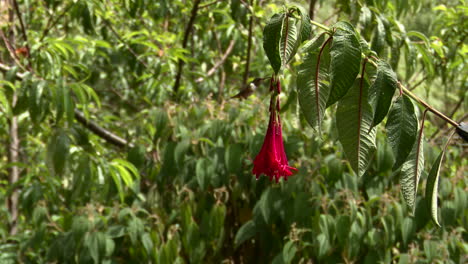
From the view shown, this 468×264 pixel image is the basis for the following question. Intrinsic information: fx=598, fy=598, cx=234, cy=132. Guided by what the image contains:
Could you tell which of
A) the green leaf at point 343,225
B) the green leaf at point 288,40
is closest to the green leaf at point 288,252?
the green leaf at point 343,225

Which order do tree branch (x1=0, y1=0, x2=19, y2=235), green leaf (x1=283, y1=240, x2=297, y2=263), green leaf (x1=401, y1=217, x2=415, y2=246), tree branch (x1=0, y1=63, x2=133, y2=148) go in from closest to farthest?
1. green leaf (x1=283, y1=240, x2=297, y2=263)
2. green leaf (x1=401, y1=217, x2=415, y2=246)
3. tree branch (x1=0, y1=63, x2=133, y2=148)
4. tree branch (x1=0, y1=0, x2=19, y2=235)

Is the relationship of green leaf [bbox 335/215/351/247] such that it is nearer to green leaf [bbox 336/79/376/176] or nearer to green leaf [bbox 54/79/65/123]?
green leaf [bbox 54/79/65/123]

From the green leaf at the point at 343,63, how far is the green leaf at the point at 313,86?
41 mm

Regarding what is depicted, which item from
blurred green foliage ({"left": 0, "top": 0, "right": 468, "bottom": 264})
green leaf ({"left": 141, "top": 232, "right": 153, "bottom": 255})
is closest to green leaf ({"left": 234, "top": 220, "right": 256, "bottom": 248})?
blurred green foliage ({"left": 0, "top": 0, "right": 468, "bottom": 264})

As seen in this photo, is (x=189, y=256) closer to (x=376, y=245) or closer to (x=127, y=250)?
(x=127, y=250)

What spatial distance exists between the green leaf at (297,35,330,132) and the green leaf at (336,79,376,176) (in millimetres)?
38

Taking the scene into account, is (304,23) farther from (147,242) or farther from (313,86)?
(147,242)

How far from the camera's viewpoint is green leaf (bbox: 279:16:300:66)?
842mm

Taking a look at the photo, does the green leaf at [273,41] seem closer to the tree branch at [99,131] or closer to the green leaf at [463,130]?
the green leaf at [463,130]

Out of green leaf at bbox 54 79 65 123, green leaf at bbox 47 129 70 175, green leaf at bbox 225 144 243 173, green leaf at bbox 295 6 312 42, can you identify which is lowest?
green leaf at bbox 225 144 243 173

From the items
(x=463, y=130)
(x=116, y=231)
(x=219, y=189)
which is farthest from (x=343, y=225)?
(x=463, y=130)

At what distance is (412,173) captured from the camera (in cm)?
90

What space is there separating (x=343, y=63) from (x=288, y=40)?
0.10 meters

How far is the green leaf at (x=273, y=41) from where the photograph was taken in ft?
2.71
